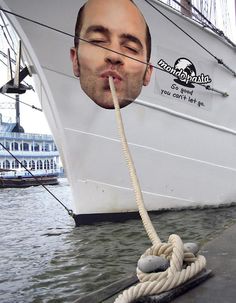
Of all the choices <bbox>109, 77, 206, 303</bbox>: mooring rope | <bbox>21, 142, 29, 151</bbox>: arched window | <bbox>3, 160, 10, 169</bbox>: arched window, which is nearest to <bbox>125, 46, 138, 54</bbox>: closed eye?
<bbox>109, 77, 206, 303</bbox>: mooring rope

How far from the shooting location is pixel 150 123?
6.93 m

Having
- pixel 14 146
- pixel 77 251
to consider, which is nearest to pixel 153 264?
pixel 77 251

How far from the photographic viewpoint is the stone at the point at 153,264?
7.02 feet

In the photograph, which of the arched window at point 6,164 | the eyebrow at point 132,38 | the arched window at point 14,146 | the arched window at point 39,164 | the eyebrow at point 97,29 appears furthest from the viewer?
the arched window at point 39,164

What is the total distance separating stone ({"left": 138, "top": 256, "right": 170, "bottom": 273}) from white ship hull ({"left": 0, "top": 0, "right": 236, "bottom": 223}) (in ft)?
14.9

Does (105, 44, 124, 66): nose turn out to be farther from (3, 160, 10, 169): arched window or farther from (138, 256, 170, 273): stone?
(3, 160, 10, 169): arched window

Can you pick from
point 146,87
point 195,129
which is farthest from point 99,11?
point 195,129

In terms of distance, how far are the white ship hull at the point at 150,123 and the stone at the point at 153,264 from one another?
14.9ft

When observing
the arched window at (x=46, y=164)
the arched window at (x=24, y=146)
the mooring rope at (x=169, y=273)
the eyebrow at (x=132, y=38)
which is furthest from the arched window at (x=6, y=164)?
the mooring rope at (x=169, y=273)

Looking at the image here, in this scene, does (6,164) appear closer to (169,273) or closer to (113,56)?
(113,56)

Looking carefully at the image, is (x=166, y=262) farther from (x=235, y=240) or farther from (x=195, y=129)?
(x=195, y=129)

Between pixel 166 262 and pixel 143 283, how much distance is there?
212 millimetres

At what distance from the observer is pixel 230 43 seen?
7.71m

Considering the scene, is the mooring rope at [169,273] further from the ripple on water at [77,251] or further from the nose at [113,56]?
the nose at [113,56]
